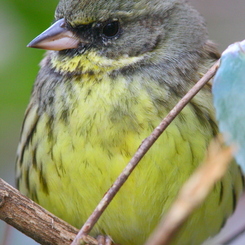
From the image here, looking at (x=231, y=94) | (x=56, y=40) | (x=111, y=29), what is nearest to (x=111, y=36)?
(x=111, y=29)

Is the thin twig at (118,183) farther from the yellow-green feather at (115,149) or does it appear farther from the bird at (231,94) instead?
the yellow-green feather at (115,149)

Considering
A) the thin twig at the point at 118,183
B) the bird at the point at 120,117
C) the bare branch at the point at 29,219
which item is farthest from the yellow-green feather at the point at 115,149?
the thin twig at the point at 118,183

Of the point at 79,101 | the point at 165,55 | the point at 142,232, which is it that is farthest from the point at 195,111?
Answer: the point at 142,232

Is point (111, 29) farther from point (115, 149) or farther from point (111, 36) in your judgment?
point (115, 149)

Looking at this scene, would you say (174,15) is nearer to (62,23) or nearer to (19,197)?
(62,23)

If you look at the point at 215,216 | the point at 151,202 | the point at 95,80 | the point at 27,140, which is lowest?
the point at 215,216

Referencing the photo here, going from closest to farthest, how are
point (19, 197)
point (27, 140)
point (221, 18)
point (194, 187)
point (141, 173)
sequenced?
point (194, 187), point (19, 197), point (141, 173), point (27, 140), point (221, 18)

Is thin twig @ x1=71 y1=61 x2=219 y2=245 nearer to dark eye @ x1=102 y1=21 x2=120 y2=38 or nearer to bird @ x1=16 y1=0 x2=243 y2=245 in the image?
bird @ x1=16 y1=0 x2=243 y2=245
